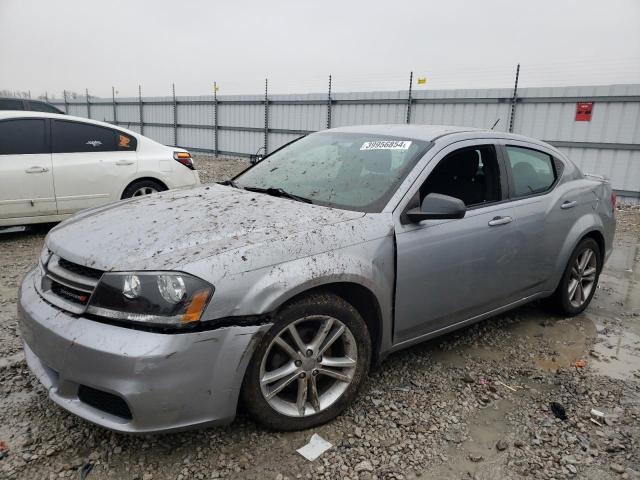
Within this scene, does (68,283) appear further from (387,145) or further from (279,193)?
(387,145)

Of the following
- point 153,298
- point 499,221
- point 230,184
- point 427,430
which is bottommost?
point 427,430

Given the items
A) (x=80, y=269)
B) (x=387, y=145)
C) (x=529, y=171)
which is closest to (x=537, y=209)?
(x=529, y=171)

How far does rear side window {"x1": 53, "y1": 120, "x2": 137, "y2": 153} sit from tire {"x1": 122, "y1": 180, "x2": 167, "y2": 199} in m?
0.48

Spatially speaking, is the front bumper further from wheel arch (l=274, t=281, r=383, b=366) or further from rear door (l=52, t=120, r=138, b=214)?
rear door (l=52, t=120, r=138, b=214)

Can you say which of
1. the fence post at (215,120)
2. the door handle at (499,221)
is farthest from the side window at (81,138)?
the fence post at (215,120)

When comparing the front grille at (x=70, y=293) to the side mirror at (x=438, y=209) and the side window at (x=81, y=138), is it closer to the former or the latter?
the side mirror at (x=438, y=209)

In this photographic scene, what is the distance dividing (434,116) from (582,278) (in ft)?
Answer: 31.9

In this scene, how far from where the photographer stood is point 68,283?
2271 mm

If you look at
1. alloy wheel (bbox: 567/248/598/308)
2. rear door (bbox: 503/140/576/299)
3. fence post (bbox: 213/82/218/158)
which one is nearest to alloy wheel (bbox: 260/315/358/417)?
rear door (bbox: 503/140/576/299)

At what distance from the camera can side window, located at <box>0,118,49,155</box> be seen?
5.64m

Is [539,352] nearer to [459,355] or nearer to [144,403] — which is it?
[459,355]

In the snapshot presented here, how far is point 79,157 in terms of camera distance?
605 cm

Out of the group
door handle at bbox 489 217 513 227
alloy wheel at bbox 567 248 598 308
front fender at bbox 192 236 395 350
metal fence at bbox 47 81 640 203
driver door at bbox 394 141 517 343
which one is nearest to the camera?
front fender at bbox 192 236 395 350

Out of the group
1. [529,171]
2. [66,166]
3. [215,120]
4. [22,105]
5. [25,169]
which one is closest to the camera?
[529,171]
